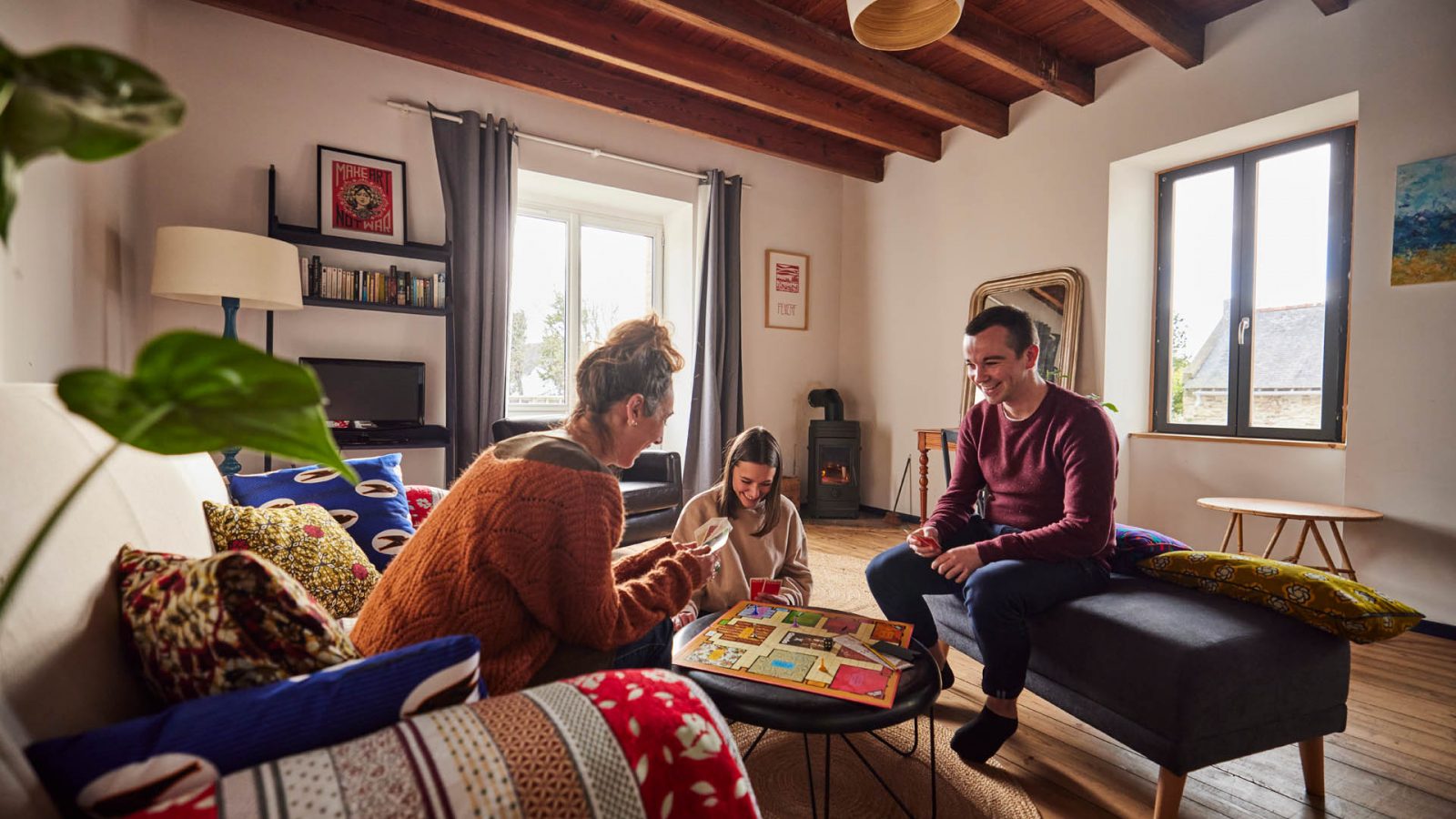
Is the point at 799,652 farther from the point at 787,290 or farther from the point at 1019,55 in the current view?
the point at 787,290

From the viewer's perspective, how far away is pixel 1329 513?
8.66 ft

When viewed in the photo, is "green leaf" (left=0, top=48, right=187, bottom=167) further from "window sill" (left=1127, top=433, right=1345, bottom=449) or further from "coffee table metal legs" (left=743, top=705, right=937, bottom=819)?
"window sill" (left=1127, top=433, right=1345, bottom=449)

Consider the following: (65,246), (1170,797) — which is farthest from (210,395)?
(65,246)

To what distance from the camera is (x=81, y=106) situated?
33cm

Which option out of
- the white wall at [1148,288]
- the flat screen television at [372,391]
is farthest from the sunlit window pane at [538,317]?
the white wall at [1148,288]

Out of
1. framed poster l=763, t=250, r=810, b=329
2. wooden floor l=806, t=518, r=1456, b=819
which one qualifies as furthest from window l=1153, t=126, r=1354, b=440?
framed poster l=763, t=250, r=810, b=329

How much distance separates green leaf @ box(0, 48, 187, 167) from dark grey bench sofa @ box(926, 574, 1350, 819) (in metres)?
1.69

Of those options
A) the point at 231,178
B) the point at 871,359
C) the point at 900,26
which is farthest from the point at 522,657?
the point at 871,359

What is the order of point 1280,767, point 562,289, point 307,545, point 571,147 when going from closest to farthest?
point 307,545 → point 1280,767 → point 571,147 → point 562,289

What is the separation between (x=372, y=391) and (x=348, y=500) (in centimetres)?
175

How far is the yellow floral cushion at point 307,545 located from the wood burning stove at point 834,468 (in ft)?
12.3

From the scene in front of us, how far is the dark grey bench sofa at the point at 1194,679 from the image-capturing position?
1.30 meters

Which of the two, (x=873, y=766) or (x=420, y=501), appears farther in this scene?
(x=420, y=501)

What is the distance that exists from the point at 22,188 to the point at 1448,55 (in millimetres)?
4879
